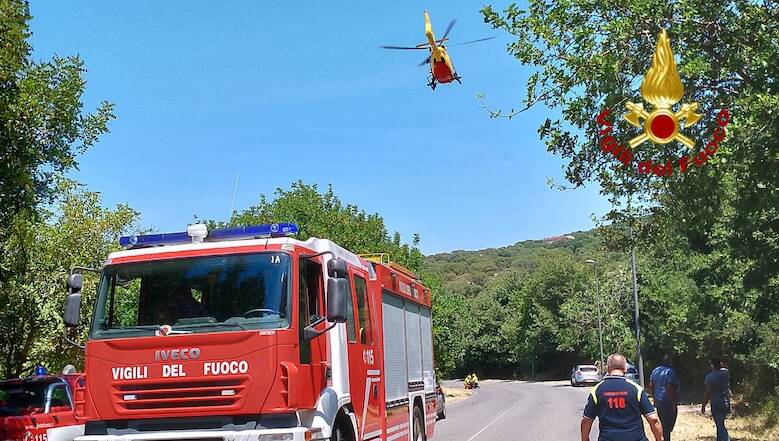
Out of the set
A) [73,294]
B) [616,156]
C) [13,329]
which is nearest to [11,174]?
[73,294]

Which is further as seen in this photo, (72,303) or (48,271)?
(48,271)

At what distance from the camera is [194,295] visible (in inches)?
302

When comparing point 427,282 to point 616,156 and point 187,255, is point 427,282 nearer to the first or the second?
point 616,156

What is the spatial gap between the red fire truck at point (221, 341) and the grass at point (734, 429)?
11.5m

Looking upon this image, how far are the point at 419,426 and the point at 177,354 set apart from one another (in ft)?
19.7

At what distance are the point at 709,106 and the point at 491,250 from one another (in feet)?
530

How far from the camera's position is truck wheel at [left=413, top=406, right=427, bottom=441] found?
12.1m

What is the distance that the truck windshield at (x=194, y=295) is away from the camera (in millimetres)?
7375

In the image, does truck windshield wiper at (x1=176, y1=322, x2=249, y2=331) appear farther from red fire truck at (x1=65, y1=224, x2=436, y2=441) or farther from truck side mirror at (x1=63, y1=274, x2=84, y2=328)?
truck side mirror at (x1=63, y1=274, x2=84, y2=328)

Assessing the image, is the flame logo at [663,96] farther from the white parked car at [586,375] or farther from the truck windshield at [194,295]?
the white parked car at [586,375]

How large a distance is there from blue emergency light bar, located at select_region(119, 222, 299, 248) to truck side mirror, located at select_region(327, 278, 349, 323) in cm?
100

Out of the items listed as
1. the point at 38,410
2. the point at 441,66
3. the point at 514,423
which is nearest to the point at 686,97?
the point at 441,66

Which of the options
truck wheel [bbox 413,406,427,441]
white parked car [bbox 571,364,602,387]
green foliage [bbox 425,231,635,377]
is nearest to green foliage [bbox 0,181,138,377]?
truck wheel [bbox 413,406,427,441]

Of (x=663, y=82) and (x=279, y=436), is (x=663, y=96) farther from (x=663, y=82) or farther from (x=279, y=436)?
(x=279, y=436)
